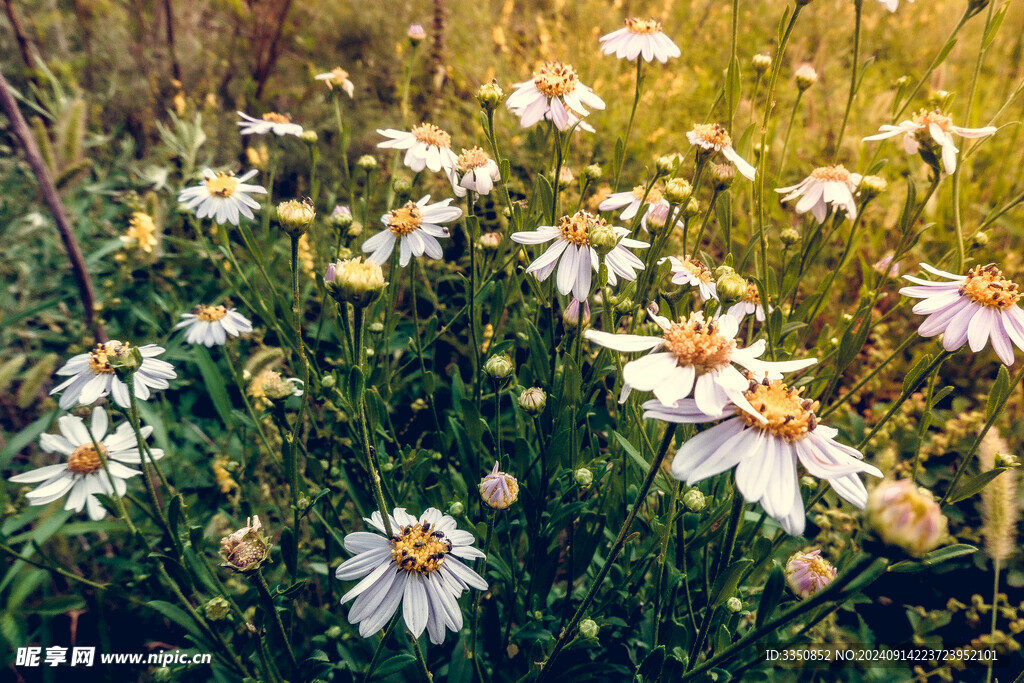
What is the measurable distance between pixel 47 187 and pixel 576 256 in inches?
50.0

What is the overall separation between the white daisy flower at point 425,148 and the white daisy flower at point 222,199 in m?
0.38

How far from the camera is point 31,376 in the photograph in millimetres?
1521

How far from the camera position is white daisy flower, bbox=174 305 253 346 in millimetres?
1579

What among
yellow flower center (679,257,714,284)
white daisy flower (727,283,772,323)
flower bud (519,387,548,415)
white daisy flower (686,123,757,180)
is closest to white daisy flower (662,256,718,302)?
yellow flower center (679,257,714,284)

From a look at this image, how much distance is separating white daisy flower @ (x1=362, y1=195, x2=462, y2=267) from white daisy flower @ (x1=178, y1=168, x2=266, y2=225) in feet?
1.23

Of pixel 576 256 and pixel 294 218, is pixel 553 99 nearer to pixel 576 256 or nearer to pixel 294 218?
pixel 576 256

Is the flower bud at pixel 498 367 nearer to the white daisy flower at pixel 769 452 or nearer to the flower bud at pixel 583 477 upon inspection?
the flower bud at pixel 583 477

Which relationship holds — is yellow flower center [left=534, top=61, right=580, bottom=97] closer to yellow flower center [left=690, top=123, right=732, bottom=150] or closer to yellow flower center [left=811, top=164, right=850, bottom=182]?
yellow flower center [left=690, top=123, right=732, bottom=150]

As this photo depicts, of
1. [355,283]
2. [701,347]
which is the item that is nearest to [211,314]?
[355,283]

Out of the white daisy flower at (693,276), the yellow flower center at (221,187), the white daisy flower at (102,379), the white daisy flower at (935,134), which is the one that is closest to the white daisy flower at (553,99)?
the white daisy flower at (693,276)

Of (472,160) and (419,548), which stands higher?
(472,160)

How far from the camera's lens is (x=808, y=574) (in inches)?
44.1

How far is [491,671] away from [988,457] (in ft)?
3.60

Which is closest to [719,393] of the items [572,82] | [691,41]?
[572,82]
